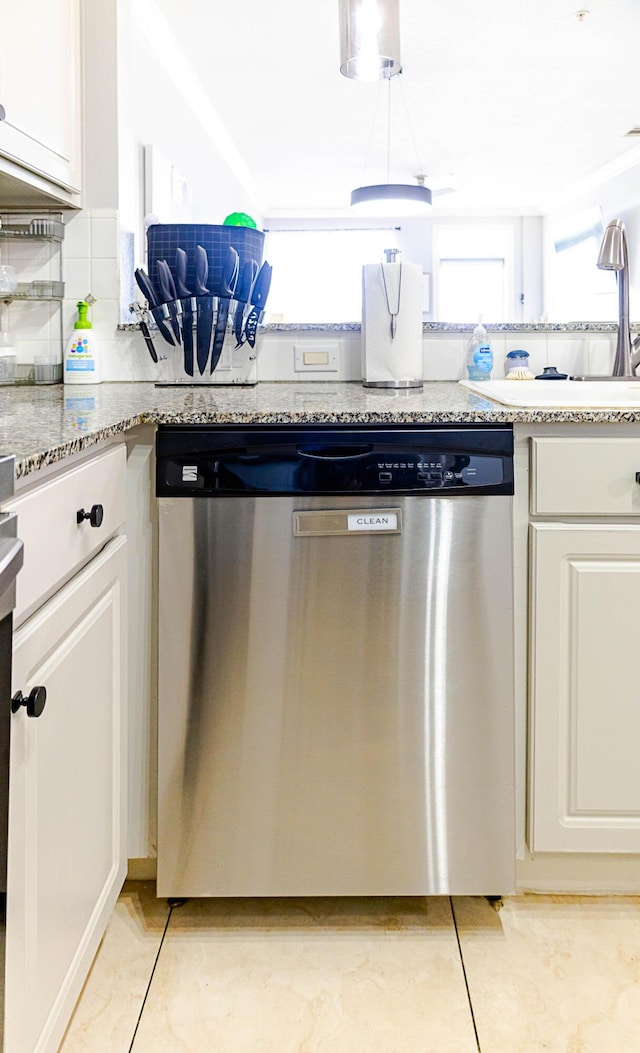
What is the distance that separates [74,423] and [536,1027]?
43.3 inches

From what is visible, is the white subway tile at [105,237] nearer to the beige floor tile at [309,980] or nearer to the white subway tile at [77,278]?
the white subway tile at [77,278]

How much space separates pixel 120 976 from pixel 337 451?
91cm

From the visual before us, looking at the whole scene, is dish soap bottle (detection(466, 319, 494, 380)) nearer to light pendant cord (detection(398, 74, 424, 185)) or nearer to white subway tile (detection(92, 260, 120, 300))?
white subway tile (detection(92, 260, 120, 300))

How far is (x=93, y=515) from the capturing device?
1154 millimetres

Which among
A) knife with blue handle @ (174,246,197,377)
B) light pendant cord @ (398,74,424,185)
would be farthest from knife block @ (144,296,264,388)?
light pendant cord @ (398,74,424,185)

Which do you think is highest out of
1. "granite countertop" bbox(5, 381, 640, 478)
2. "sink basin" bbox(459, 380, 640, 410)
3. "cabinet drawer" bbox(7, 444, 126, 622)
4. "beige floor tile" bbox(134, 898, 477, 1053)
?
"sink basin" bbox(459, 380, 640, 410)

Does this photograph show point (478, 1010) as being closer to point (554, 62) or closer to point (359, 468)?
point (359, 468)

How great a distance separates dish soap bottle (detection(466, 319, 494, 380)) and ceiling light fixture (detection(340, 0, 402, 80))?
3.04 feet

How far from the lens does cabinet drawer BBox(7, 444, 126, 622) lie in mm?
897

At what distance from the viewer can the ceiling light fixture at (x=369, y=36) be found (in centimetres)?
236

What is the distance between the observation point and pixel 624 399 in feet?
5.73

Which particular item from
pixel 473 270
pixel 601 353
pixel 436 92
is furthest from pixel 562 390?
pixel 473 270

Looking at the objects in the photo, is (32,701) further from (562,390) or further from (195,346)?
(562,390)

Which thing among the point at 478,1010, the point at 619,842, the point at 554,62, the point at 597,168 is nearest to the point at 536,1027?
the point at 478,1010
